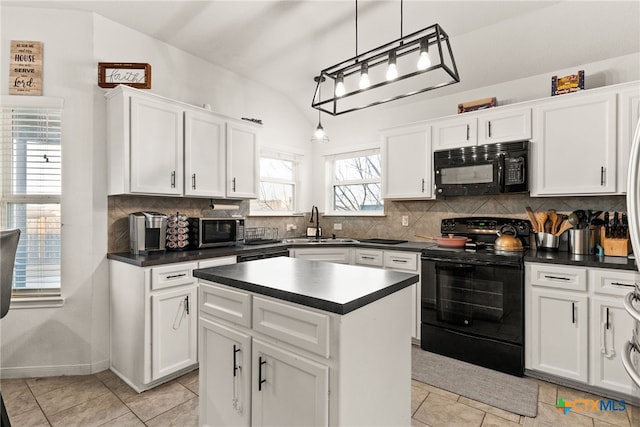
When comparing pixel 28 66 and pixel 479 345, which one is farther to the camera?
pixel 479 345

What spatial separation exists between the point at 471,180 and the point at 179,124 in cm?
289

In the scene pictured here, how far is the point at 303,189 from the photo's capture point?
15.6 ft

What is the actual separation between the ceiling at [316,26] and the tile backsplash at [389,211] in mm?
1265

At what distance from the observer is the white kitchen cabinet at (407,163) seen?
138 inches

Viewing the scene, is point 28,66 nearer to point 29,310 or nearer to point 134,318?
point 29,310

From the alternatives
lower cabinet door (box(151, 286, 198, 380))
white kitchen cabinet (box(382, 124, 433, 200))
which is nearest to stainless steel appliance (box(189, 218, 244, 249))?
lower cabinet door (box(151, 286, 198, 380))

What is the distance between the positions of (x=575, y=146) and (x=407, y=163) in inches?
59.0

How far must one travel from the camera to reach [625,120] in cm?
248

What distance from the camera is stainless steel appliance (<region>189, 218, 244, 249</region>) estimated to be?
3.03 metres

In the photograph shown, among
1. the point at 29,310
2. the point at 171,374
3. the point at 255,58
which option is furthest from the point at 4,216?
the point at 255,58

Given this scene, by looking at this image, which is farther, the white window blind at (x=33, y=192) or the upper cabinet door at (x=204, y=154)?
the upper cabinet door at (x=204, y=154)

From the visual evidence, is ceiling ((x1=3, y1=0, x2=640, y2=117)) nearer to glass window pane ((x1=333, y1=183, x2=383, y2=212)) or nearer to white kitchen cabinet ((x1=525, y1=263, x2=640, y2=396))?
glass window pane ((x1=333, y1=183, x2=383, y2=212))

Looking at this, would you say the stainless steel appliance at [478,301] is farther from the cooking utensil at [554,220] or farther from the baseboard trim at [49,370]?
the baseboard trim at [49,370]

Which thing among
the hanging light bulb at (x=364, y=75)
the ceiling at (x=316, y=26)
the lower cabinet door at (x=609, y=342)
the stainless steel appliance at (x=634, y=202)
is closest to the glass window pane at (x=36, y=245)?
the ceiling at (x=316, y=26)
